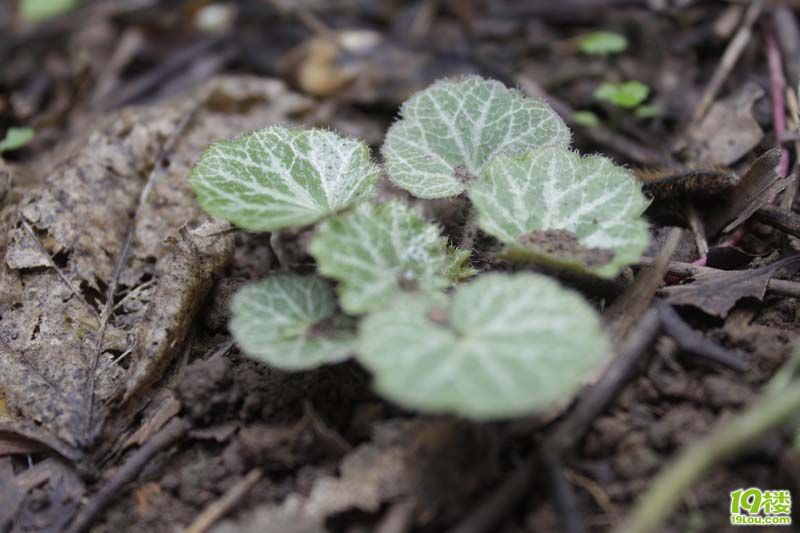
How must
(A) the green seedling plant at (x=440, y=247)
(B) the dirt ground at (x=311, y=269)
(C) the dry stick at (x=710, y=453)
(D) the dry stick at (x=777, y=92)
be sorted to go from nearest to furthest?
(C) the dry stick at (x=710, y=453) < (A) the green seedling plant at (x=440, y=247) < (B) the dirt ground at (x=311, y=269) < (D) the dry stick at (x=777, y=92)

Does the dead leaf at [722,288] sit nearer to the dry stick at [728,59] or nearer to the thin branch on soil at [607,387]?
the thin branch on soil at [607,387]

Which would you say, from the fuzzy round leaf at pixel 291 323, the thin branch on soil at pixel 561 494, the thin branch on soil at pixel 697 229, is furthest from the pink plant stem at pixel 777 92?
the fuzzy round leaf at pixel 291 323

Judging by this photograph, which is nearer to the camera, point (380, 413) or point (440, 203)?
point (380, 413)

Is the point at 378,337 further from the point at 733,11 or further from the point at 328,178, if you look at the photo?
the point at 733,11

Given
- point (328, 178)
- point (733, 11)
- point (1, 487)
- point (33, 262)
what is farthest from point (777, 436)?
point (733, 11)

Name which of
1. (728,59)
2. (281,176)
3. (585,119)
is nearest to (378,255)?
(281,176)

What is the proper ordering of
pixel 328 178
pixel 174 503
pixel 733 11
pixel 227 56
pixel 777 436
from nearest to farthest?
pixel 777 436
pixel 174 503
pixel 328 178
pixel 733 11
pixel 227 56
